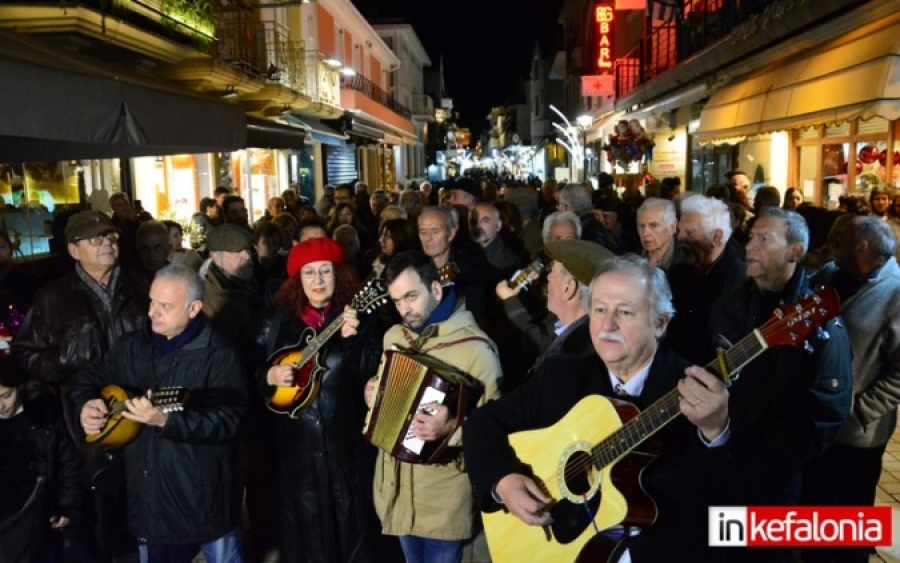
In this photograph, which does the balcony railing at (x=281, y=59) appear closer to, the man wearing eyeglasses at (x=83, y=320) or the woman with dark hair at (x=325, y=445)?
the man wearing eyeglasses at (x=83, y=320)

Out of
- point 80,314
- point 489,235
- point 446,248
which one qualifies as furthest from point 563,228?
point 80,314

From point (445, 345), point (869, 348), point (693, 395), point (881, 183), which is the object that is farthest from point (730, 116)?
point (693, 395)

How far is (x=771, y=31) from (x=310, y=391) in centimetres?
979

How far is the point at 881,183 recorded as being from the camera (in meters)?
8.38

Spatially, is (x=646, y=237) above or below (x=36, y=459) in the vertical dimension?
above

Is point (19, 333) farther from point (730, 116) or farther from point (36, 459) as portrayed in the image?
point (730, 116)

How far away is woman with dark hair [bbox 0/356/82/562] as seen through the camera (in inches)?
138

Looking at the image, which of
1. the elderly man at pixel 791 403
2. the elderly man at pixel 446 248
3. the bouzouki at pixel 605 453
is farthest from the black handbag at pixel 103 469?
the elderly man at pixel 791 403

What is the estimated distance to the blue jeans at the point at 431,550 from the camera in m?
3.75

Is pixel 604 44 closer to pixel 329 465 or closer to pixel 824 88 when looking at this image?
pixel 824 88

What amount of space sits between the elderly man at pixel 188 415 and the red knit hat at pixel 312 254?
65 cm

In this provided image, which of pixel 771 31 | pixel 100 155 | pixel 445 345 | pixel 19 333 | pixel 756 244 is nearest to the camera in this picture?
pixel 445 345

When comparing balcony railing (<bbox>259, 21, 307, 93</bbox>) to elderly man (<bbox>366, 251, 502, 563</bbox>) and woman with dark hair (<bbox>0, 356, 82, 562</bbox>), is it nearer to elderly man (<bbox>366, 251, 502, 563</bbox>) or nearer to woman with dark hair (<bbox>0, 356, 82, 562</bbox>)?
woman with dark hair (<bbox>0, 356, 82, 562</bbox>)

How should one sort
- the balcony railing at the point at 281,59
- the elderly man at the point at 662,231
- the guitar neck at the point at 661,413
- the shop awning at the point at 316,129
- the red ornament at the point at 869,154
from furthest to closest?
the shop awning at the point at 316,129 < the balcony railing at the point at 281,59 < the red ornament at the point at 869,154 < the elderly man at the point at 662,231 < the guitar neck at the point at 661,413
